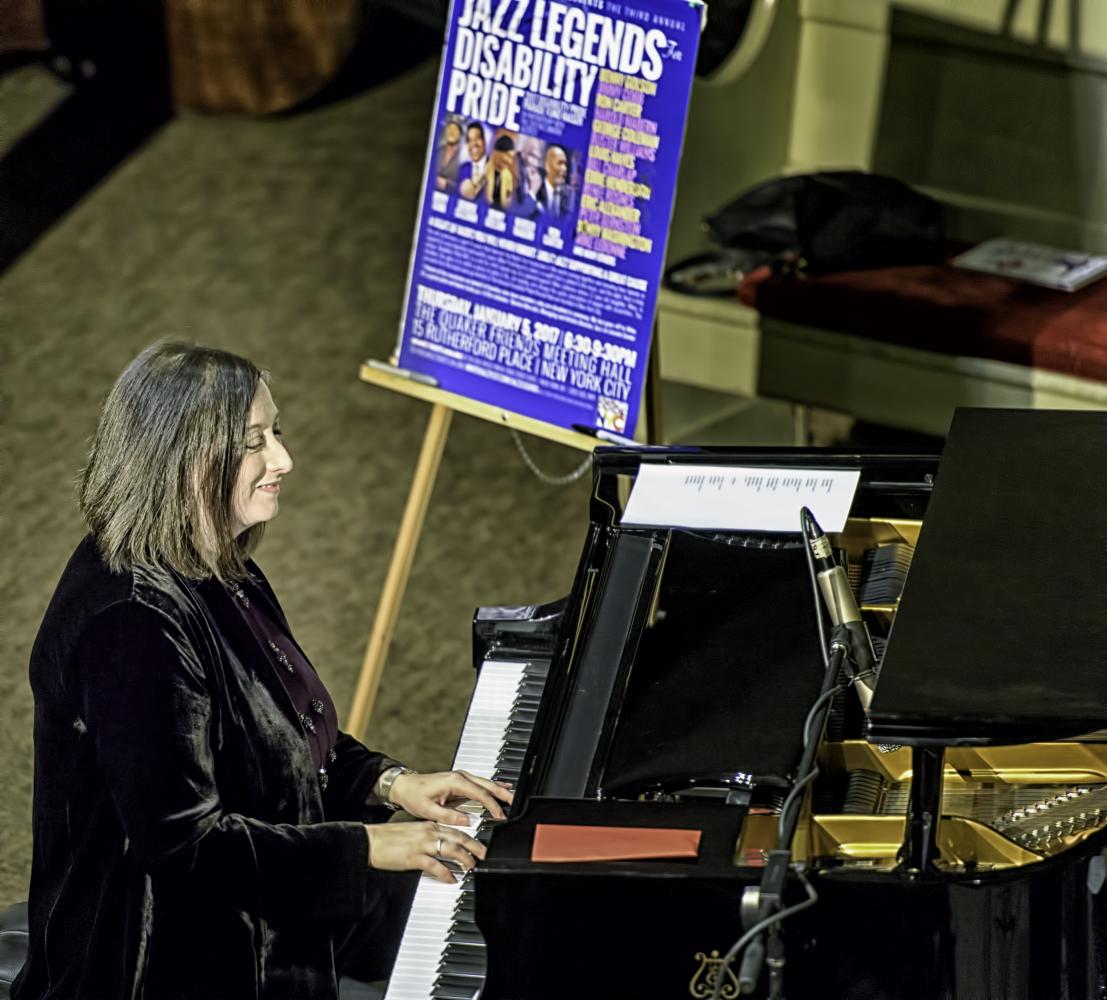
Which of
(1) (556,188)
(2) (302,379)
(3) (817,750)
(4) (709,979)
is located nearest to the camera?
(4) (709,979)

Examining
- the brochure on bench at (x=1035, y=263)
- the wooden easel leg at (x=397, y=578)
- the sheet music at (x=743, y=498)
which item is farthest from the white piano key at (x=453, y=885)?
the brochure on bench at (x=1035, y=263)

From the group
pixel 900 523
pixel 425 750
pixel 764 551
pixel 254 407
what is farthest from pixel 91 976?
pixel 425 750

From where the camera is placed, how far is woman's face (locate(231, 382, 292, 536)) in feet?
7.19

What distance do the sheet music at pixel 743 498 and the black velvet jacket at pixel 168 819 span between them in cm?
61

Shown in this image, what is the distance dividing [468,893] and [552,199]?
5.06 feet

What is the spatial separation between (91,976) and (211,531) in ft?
1.86

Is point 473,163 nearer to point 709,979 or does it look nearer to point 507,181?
point 507,181

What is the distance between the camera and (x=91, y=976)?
2.11 metres

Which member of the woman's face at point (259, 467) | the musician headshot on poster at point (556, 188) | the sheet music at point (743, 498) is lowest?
the woman's face at point (259, 467)

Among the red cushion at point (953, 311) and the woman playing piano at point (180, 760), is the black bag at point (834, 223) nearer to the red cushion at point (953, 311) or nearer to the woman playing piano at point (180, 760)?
the red cushion at point (953, 311)

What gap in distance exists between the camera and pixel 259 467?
2.20 m

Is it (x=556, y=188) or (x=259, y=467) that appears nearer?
→ (x=259, y=467)

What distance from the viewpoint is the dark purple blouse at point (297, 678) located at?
228cm

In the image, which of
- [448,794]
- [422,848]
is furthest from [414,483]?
[422,848]
